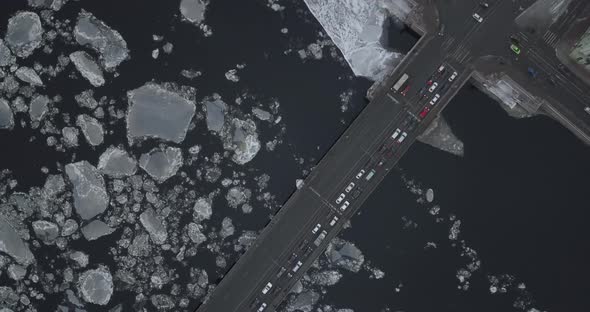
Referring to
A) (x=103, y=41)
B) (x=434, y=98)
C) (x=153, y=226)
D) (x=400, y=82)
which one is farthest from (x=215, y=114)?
(x=434, y=98)

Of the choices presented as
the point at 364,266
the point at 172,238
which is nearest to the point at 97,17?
the point at 172,238

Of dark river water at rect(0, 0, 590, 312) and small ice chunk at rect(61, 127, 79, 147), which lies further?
dark river water at rect(0, 0, 590, 312)

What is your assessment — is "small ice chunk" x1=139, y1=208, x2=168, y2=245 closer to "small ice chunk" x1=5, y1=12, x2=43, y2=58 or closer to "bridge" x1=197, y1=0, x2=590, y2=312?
"bridge" x1=197, y1=0, x2=590, y2=312

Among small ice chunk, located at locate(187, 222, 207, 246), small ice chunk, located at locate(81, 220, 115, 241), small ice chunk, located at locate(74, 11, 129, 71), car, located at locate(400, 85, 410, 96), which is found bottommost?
small ice chunk, located at locate(81, 220, 115, 241)

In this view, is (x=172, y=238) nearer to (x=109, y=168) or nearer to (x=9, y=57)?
(x=109, y=168)

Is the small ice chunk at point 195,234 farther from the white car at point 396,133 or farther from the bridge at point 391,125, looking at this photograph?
the white car at point 396,133

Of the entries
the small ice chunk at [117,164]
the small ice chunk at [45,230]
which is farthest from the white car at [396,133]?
the small ice chunk at [45,230]

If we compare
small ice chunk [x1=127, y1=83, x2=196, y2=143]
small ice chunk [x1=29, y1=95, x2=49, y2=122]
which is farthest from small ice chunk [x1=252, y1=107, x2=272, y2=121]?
small ice chunk [x1=29, y1=95, x2=49, y2=122]
